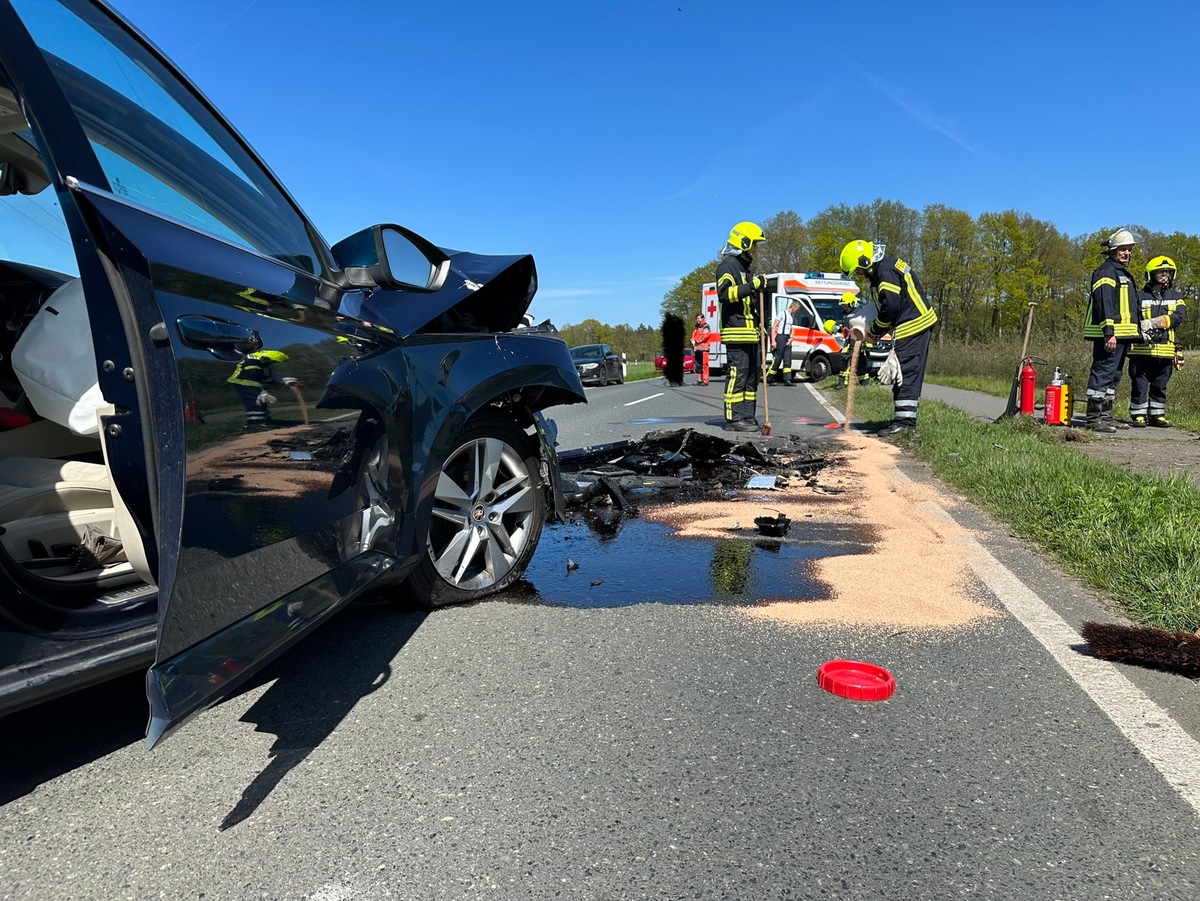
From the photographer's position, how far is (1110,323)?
34.3ft

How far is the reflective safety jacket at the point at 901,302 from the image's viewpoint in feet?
31.9

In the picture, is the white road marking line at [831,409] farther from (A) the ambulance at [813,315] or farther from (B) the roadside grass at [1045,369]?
(A) the ambulance at [813,315]

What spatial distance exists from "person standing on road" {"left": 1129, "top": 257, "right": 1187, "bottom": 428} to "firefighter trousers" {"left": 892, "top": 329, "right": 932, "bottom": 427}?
131 inches

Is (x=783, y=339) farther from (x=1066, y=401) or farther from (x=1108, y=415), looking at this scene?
(x=1066, y=401)

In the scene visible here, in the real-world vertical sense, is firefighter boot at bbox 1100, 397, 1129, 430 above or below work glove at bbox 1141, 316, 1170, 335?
below

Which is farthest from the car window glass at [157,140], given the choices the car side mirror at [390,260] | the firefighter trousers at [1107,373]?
the firefighter trousers at [1107,373]

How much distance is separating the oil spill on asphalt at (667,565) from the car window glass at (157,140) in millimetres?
2042

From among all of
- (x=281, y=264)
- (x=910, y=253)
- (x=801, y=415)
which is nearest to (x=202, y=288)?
(x=281, y=264)

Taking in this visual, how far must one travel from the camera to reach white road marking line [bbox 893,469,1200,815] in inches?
92.0

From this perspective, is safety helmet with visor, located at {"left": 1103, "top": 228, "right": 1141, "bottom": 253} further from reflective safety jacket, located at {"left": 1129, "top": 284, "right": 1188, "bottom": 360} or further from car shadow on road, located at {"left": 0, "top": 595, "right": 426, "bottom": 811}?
car shadow on road, located at {"left": 0, "top": 595, "right": 426, "bottom": 811}

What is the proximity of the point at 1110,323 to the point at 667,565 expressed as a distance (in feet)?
29.0

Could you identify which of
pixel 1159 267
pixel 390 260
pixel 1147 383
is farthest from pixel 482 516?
pixel 1159 267

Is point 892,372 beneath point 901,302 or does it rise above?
beneath

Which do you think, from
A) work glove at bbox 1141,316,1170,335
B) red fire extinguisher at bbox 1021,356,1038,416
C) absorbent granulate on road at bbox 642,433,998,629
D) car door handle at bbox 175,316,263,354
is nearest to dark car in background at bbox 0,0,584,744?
car door handle at bbox 175,316,263,354
